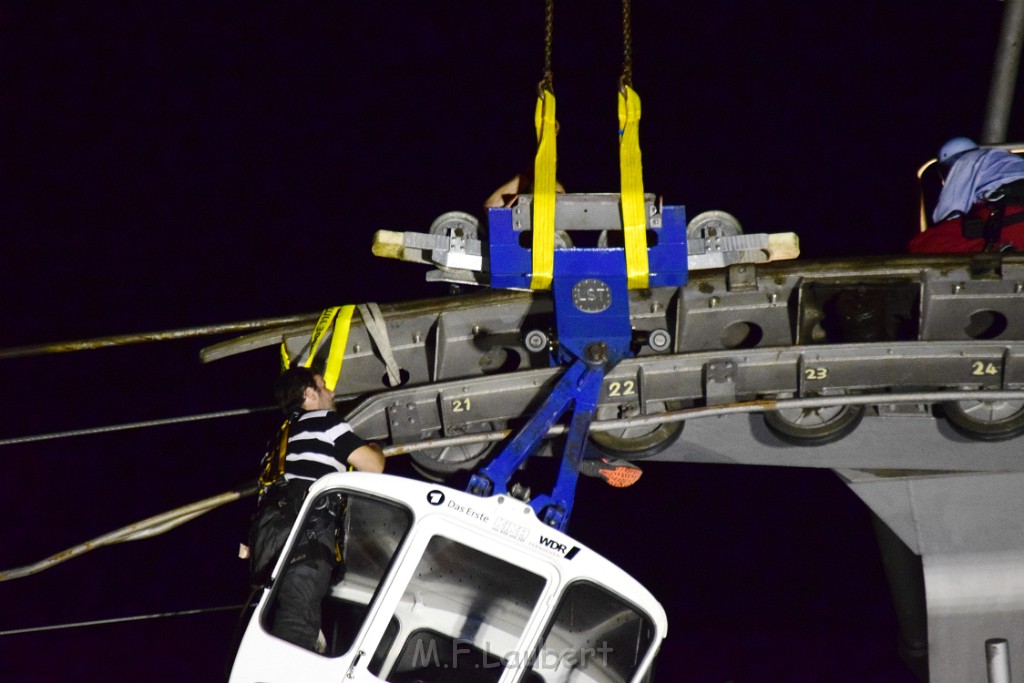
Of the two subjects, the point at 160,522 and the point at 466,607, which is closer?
the point at 466,607

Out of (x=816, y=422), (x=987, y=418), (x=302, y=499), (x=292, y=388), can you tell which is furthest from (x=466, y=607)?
(x=987, y=418)

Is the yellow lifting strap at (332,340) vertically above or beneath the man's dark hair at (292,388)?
above

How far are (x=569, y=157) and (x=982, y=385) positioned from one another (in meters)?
5.60

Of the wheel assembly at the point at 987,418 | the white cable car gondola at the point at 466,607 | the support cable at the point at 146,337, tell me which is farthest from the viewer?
the wheel assembly at the point at 987,418

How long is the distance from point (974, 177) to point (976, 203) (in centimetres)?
13

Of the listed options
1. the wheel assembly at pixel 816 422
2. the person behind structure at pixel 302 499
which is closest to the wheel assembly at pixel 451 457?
the person behind structure at pixel 302 499

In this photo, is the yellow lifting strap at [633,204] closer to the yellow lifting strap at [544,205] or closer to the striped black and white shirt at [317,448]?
the yellow lifting strap at [544,205]

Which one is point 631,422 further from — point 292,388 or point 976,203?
point 976,203

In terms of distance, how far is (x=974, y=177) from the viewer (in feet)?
18.9

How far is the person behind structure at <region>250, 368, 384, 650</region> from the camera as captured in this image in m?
4.25

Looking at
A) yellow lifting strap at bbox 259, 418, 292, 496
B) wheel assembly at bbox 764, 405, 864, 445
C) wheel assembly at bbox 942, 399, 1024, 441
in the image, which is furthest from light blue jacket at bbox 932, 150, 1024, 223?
yellow lifting strap at bbox 259, 418, 292, 496

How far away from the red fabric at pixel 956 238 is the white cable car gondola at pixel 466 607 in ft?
7.93

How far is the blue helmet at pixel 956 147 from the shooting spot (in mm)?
5945

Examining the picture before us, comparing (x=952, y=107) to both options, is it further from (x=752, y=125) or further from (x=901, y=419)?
(x=901, y=419)
